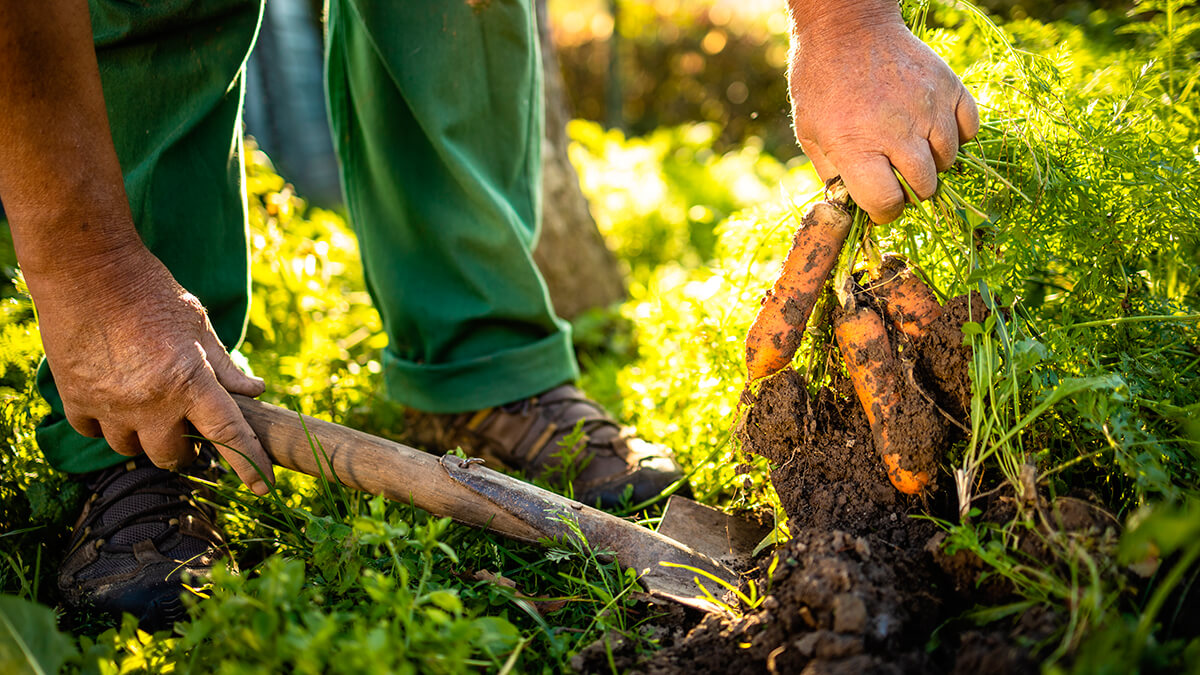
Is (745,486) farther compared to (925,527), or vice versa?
(745,486)

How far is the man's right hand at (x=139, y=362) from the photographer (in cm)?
144

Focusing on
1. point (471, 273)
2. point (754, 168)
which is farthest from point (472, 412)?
point (754, 168)

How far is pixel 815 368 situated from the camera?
1650mm

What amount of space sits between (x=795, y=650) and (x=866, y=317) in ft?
2.16

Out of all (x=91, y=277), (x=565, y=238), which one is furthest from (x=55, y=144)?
(x=565, y=238)

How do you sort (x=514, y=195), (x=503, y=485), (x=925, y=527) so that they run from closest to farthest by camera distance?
1. (x=925, y=527)
2. (x=503, y=485)
3. (x=514, y=195)

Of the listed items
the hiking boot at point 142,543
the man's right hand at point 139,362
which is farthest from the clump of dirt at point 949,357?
the hiking boot at point 142,543

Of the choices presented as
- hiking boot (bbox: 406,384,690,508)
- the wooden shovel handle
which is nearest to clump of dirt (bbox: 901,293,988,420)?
the wooden shovel handle

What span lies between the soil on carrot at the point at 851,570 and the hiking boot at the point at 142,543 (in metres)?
0.93

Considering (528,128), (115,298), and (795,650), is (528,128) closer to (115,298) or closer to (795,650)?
(115,298)

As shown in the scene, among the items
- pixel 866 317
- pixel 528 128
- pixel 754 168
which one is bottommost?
pixel 754 168

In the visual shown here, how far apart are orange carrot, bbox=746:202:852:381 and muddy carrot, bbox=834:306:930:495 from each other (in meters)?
0.10

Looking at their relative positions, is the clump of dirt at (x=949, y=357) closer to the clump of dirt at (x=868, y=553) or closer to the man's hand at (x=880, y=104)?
the clump of dirt at (x=868, y=553)

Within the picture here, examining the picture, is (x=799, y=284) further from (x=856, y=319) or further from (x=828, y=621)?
(x=828, y=621)
